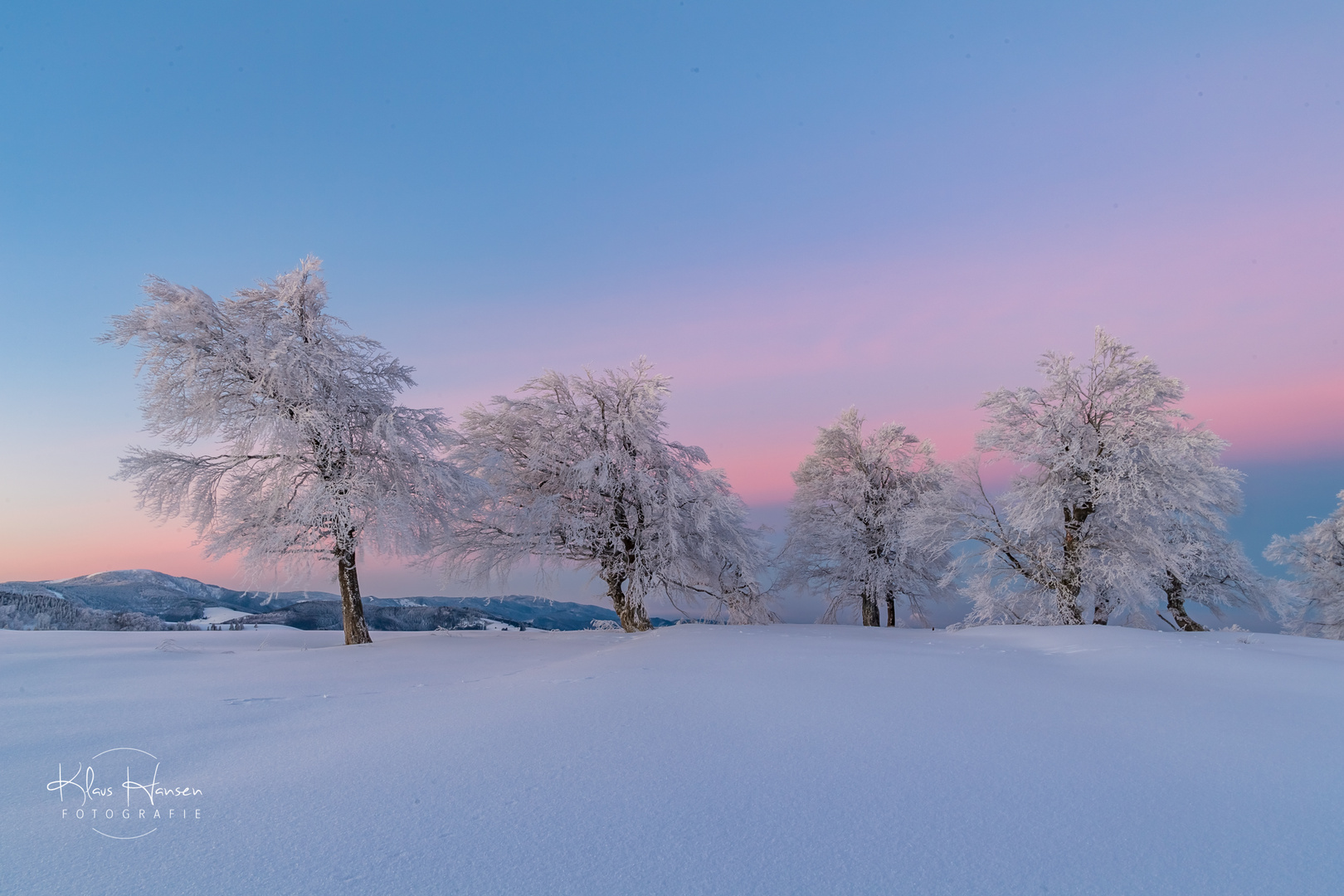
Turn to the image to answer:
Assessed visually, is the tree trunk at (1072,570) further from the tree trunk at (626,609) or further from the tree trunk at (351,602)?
the tree trunk at (351,602)

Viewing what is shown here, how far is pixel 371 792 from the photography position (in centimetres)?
289

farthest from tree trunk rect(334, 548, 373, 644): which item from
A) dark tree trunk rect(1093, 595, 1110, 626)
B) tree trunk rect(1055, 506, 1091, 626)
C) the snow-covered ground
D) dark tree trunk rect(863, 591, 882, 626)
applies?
dark tree trunk rect(1093, 595, 1110, 626)

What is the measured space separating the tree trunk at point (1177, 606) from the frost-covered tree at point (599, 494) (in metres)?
15.9

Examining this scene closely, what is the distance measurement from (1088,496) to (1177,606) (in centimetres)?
884

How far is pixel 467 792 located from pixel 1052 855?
98.2 inches

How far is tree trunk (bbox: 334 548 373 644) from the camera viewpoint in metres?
12.5

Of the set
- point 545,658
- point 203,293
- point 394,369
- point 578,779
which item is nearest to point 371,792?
point 578,779

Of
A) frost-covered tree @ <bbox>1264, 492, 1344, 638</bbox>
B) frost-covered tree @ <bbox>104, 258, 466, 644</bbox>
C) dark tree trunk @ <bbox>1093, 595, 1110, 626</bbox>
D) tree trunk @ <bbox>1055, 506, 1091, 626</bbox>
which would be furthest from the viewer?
frost-covered tree @ <bbox>1264, 492, 1344, 638</bbox>

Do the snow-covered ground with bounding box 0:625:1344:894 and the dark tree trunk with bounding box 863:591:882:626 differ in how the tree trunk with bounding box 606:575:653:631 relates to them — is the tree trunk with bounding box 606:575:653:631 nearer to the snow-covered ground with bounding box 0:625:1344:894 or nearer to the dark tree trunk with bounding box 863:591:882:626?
the snow-covered ground with bounding box 0:625:1344:894

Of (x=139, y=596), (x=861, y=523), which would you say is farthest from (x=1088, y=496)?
(x=139, y=596)

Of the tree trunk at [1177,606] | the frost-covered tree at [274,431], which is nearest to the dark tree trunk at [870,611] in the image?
the tree trunk at [1177,606]

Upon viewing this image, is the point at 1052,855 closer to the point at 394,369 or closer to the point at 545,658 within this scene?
the point at 545,658

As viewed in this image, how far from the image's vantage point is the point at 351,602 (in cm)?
1264

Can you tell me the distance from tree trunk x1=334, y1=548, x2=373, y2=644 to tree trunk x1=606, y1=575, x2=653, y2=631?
575 centimetres
